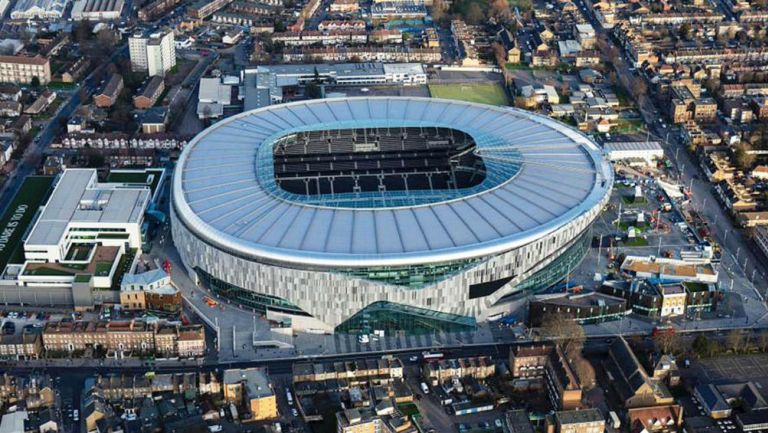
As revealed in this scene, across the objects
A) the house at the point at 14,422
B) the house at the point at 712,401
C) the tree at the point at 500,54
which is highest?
the house at the point at 712,401

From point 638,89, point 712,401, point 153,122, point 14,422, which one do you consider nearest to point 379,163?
point 153,122

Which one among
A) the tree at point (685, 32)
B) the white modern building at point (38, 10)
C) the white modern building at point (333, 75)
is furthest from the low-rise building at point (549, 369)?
the white modern building at point (38, 10)

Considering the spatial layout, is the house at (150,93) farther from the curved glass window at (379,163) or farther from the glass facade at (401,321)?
the glass facade at (401,321)

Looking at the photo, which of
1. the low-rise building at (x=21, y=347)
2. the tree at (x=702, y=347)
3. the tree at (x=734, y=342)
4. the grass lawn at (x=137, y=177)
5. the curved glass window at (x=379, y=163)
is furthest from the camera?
the grass lawn at (x=137, y=177)

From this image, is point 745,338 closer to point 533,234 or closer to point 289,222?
point 533,234

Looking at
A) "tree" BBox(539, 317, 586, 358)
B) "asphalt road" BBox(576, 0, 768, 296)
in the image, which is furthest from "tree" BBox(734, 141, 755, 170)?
"tree" BBox(539, 317, 586, 358)

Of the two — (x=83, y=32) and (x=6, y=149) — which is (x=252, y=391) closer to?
(x=6, y=149)
